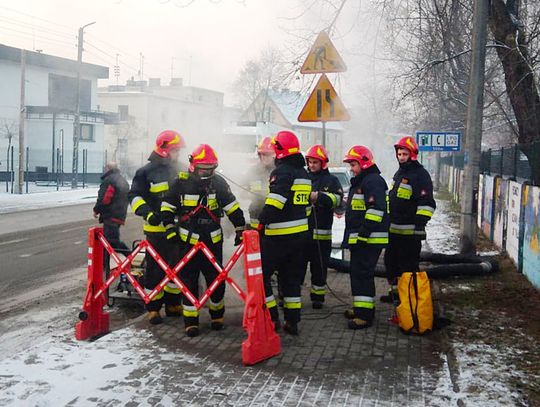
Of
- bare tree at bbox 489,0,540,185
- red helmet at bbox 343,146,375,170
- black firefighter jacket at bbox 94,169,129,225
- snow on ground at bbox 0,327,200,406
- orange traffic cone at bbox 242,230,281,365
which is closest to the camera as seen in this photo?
snow on ground at bbox 0,327,200,406

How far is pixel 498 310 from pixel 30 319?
216 inches

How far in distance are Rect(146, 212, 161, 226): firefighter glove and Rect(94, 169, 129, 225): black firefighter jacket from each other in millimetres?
3252

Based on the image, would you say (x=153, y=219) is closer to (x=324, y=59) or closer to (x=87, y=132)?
(x=324, y=59)

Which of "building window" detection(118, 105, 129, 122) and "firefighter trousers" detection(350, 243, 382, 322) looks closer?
"firefighter trousers" detection(350, 243, 382, 322)

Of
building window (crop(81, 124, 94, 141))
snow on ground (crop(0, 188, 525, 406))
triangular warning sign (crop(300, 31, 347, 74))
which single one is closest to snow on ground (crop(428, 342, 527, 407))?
snow on ground (crop(0, 188, 525, 406))

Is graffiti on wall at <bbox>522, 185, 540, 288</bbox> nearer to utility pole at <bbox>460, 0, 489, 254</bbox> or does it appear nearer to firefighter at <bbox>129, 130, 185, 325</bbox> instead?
utility pole at <bbox>460, 0, 489, 254</bbox>

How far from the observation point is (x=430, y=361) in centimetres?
533

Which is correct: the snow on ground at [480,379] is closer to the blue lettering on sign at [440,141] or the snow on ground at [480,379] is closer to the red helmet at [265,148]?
the red helmet at [265,148]

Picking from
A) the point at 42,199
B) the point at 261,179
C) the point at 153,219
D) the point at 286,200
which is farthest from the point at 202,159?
the point at 42,199

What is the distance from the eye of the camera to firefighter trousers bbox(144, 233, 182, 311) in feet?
21.5

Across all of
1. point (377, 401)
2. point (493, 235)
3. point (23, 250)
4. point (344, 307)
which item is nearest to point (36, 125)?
point (23, 250)

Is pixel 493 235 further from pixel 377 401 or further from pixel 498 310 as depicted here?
pixel 377 401

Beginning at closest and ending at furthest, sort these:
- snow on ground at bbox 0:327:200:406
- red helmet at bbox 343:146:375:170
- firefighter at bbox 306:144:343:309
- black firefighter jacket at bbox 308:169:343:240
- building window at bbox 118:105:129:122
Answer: snow on ground at bbox 0:327:200:406 < red helmet at bbox 343:146:375:170 < firefighter at bbox 306:144:343:309 < black firefighter jacket at bbox 308:169:343:240 < building window at bbox 118:105:129:122

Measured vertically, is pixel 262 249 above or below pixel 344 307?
above
